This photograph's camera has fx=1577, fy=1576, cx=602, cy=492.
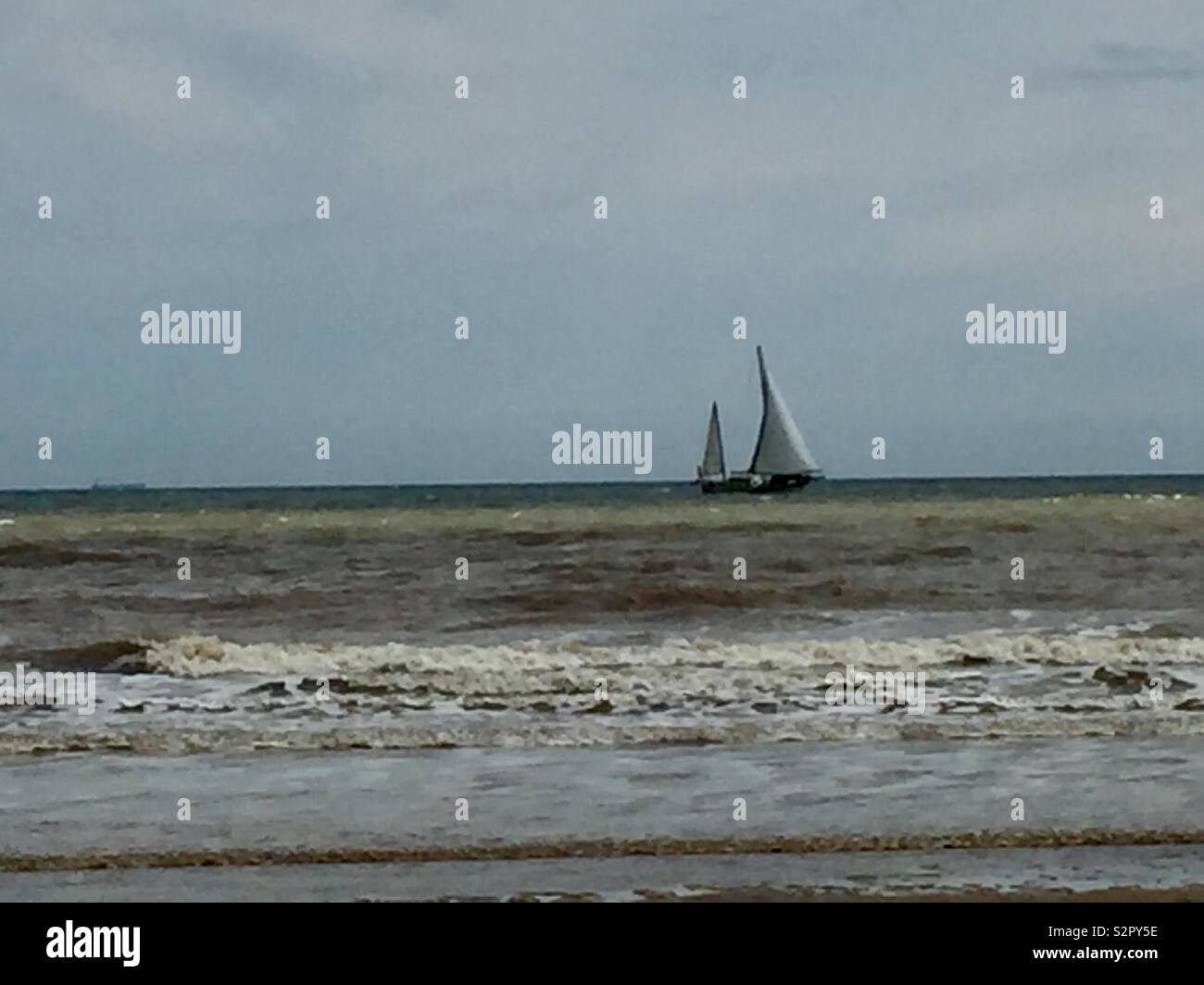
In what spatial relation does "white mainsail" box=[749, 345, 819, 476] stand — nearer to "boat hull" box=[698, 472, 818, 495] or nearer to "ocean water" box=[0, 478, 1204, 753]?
"boat hull" box=[698, 472, 818, 495]

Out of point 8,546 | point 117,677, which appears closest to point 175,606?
point 117,677

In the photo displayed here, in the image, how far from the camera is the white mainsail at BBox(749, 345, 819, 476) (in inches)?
291

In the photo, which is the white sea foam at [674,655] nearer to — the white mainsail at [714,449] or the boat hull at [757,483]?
the white mainsail at [714,449]

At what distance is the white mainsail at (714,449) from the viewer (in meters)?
7.49

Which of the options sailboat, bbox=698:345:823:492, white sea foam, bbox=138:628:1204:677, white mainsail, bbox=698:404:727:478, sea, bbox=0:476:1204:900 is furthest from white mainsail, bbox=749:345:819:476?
white sea foam, bbox=138:628:1204:677

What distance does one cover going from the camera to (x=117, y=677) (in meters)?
7.30

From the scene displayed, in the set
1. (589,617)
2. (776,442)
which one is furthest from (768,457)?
(589,617)

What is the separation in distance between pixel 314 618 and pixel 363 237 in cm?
331

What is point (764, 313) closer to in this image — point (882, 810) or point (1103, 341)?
point (1103, 341)

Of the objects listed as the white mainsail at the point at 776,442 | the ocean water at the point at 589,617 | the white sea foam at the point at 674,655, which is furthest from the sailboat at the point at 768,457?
the white sea foam at the point at 674,655

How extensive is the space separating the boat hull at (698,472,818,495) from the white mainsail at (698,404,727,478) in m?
1.27

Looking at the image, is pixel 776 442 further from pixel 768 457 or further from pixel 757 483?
pixel 757 483

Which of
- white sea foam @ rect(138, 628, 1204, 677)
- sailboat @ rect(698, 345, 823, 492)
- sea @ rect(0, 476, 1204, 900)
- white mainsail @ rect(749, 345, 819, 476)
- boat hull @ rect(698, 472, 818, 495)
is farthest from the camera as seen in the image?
boat hull @ rect(698, 472, 818, 495)

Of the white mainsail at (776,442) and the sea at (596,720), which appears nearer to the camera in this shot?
the sea at (596,720)
